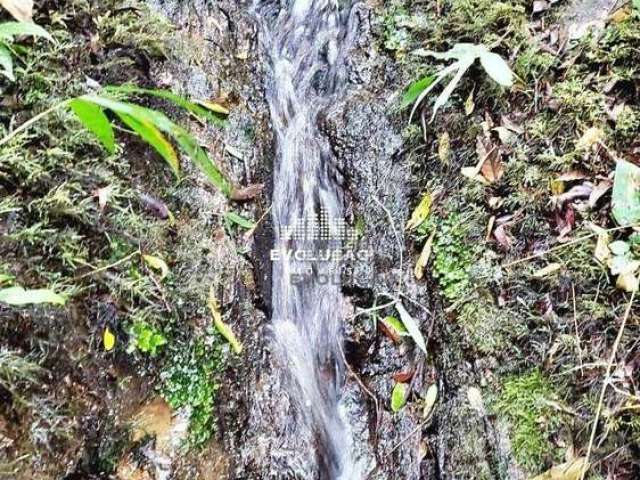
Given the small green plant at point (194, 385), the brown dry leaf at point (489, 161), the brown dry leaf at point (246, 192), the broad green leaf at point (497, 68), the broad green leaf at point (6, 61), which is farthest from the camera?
the brown dry leaf at point (246, 192)

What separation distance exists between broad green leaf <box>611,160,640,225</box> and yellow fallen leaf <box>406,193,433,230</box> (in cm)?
112

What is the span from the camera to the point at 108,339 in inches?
91.9

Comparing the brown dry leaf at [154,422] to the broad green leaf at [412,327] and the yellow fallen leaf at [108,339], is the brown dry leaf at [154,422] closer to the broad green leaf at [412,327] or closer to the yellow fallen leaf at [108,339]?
the yellow fallen leaf at [108,339]

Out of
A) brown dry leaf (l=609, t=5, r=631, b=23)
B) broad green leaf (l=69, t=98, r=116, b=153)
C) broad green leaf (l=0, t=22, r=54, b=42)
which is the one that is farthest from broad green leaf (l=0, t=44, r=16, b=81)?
brown dry leaf (l=609, t=5, r=631, b=23)

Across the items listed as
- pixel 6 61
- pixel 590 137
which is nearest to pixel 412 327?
pixel 590 137

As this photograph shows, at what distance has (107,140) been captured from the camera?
1872 millimetres

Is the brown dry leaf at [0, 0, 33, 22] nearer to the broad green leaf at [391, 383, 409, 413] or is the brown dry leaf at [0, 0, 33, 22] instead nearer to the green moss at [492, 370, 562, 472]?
the broad green leaf at [391, 383, 409, 413]

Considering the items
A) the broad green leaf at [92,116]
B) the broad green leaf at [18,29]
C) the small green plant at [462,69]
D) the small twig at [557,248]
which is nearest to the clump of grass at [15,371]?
the broad green leaf at [92,116]

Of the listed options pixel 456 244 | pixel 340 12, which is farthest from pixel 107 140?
pixel 340 12

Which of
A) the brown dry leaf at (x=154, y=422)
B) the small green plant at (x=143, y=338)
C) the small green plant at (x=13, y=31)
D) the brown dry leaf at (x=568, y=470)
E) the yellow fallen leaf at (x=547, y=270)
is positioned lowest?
the brown dry leaf at (x=568, y=470)

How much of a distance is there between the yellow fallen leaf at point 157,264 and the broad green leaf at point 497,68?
2.09m

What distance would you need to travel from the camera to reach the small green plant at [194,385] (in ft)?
8.24

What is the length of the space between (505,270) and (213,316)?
5.29ft

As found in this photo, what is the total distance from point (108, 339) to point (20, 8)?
1.65 m
